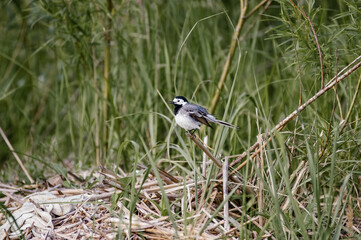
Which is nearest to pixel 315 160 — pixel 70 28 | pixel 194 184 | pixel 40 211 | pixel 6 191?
pixel 194 184

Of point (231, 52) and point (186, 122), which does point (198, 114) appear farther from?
point (231, 52)

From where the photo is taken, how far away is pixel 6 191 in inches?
138

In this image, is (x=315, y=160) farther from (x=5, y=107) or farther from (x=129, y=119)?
(x=5, y=107)

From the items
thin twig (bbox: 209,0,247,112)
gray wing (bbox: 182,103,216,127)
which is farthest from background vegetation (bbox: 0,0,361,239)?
gray wing (bbox: 182,103,216,127)

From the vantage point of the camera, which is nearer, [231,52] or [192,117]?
[192,117]

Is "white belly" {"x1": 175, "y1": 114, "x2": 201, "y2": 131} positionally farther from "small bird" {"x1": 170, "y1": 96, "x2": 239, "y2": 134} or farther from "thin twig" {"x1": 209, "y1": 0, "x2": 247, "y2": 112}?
"thin twig" {"x1": 209, "y1": 0, "x2": 247, "y2": 112}

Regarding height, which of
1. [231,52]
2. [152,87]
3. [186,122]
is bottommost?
[152,87]

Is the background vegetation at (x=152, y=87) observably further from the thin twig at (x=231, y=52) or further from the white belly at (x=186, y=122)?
the white belly at (x=186, y=122)

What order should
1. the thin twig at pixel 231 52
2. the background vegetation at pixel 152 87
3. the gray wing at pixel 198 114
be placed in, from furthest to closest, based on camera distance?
the thin twig at pixel 231 52 → the background vegetation at pixel 152 87 → the gray wing at pixel 198 114

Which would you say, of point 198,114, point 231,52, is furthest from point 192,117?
point 231,52

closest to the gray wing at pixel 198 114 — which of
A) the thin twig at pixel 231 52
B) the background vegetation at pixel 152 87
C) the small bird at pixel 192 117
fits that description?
the small bird at pixel 192 117

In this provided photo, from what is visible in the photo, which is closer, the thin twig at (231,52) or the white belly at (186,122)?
the white belly at (186,122)

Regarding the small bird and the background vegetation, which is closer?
the small bird

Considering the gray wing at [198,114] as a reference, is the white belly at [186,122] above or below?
below
